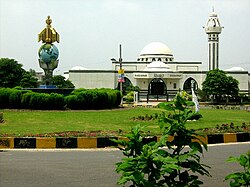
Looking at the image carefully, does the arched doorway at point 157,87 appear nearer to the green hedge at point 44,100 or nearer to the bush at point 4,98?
the green hedge at point 44,100

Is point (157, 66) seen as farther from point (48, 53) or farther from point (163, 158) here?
point (163, 158)

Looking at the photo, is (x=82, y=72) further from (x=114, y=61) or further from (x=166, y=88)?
(x=166, y=88)

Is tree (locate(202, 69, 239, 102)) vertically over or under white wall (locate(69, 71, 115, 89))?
under

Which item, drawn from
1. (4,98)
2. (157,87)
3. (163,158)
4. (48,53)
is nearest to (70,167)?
(163,158)

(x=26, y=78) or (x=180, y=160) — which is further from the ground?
(x=26, y=78)

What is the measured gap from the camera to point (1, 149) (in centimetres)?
1032

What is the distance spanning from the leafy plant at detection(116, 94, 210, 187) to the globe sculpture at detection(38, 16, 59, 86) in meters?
23.7

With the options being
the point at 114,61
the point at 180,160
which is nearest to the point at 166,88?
the point at 114,61

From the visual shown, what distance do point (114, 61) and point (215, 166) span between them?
2430 inches

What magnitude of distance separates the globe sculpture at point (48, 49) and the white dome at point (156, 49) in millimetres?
45023

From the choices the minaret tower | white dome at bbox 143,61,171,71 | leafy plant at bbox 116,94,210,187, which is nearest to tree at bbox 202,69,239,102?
the minaret tower

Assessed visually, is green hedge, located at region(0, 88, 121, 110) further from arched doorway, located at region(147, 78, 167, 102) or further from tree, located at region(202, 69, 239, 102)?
arched doorway, located at region(147, 78, 167, 102)

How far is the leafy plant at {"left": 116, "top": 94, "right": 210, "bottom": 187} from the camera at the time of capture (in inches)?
120

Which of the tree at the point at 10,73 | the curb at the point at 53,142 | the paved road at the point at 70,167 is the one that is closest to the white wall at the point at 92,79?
the tree at the point at 10,73
